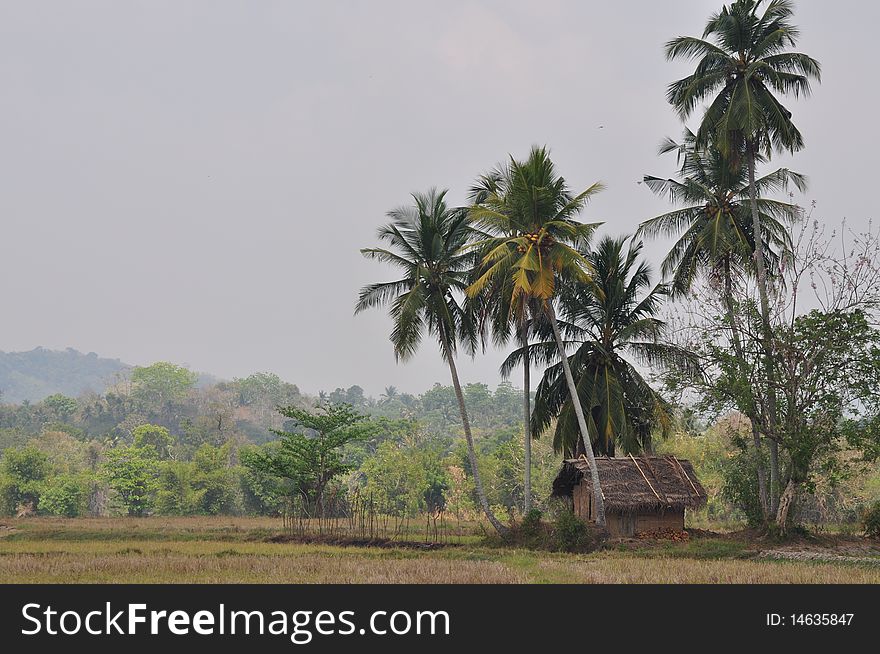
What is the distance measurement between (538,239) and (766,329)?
715 cm

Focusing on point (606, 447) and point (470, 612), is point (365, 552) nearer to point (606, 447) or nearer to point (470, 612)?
point (606, 447)

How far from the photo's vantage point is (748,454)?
2847 cm

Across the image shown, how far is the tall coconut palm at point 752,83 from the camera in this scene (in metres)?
26.2

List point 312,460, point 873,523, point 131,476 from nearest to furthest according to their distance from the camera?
point 873,523
point 312,460
point 131,476

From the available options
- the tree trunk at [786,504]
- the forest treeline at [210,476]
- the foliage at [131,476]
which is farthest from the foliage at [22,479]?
the tree trunk at [786,504]

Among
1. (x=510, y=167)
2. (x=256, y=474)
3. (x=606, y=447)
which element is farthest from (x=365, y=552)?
(x=256, y=474)

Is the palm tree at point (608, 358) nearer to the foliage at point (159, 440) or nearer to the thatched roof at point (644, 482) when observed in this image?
→ the thatched roof at point (644, 482)

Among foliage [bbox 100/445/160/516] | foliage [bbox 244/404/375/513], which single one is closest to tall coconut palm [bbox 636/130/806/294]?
foliage [bbox 244/404/375/513]

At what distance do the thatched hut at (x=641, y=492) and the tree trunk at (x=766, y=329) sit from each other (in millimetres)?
2307

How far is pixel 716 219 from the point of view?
2752cm

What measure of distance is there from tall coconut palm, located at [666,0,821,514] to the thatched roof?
2.65 m

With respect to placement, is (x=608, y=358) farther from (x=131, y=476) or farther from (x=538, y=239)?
(x=131, y=476)

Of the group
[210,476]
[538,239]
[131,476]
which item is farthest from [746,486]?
[131,476]

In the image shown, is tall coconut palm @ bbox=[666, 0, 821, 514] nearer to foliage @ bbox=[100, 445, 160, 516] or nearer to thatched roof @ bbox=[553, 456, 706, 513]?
thatched roof @ bbox=[553, 456, 706, 513]
